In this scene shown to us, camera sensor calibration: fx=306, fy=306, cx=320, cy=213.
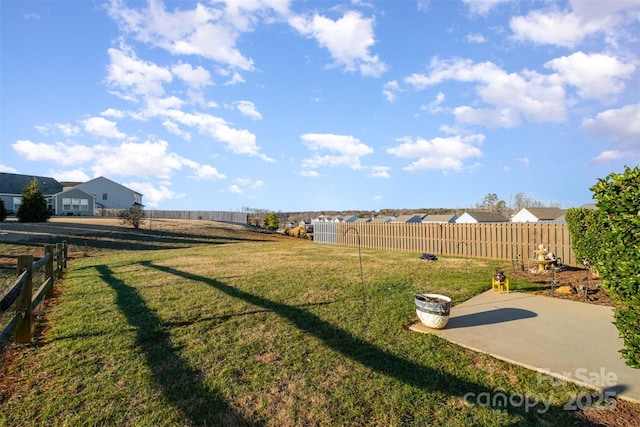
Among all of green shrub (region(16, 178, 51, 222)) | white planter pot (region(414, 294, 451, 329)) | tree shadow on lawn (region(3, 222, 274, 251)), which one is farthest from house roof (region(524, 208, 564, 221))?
green shrub (region(16, 178, 51, 222))

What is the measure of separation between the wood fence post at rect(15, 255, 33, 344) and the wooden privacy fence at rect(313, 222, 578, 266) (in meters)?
Answer: 7.13

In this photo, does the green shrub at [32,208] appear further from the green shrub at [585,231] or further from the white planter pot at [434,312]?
the green shrub at [585,231]

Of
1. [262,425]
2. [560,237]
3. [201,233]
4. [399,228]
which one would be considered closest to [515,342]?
[262,425]

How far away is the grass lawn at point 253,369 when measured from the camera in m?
2.60

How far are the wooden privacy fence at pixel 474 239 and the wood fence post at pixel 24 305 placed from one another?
7.13 metres

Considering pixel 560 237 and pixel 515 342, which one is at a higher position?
pixel 560 237

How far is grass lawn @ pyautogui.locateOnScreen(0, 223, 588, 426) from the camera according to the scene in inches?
102

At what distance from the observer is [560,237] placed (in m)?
11.3

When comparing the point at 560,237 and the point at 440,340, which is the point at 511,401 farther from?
the point at 560,237

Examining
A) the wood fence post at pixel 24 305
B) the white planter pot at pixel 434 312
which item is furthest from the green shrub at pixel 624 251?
the wood fence post at pixel 24 305

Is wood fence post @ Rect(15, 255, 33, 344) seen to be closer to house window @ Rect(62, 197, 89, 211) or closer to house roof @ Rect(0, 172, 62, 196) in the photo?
house window @ Rect(62, 197, 89, 211)

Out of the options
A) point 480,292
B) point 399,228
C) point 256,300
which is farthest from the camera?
point 399,228

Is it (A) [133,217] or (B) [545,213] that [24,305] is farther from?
(B) [545,213]

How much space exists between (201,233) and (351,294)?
24829mm
